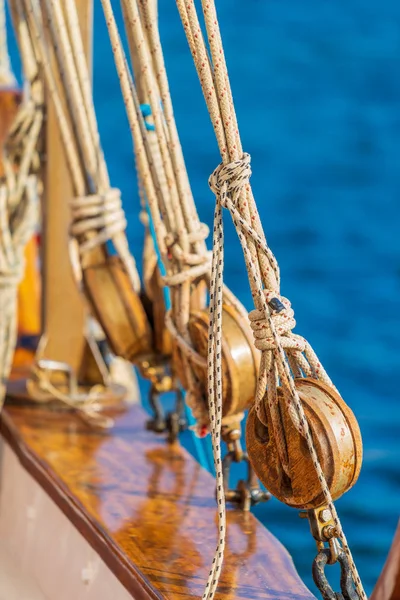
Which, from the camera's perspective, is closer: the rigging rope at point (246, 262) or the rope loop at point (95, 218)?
the rigging rope at point (246, 262)

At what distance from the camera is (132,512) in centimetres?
115

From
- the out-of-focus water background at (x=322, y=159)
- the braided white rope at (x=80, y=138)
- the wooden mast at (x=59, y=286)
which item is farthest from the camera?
the out-of-focus water background at (x=322, y=159)

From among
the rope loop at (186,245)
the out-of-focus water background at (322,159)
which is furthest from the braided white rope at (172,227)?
the out-of-focus water background at (322,159)

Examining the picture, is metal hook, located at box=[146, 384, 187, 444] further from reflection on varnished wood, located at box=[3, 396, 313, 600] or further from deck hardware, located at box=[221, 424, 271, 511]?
deck hardware, located at box=[221, 424, 271, 511]

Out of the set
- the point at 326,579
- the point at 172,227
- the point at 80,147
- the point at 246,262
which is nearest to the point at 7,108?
the point at 80,147

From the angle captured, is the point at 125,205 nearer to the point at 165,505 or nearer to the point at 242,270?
the point at 242,270

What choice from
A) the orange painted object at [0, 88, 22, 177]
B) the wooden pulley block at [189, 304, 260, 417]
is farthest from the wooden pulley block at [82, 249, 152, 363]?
the orange painted object at [0, 88, 22, 177]

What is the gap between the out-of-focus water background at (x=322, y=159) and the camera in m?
4.12

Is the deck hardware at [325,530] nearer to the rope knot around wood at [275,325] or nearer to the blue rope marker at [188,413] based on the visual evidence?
the rope knot around wood at [275,325]

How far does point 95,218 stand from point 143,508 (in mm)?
392

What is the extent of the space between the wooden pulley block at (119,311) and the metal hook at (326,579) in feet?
1.58

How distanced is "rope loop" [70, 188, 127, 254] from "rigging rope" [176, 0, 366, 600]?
0.43 metres

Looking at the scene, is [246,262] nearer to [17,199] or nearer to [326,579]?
[326,579]

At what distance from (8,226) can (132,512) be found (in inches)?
20.1
